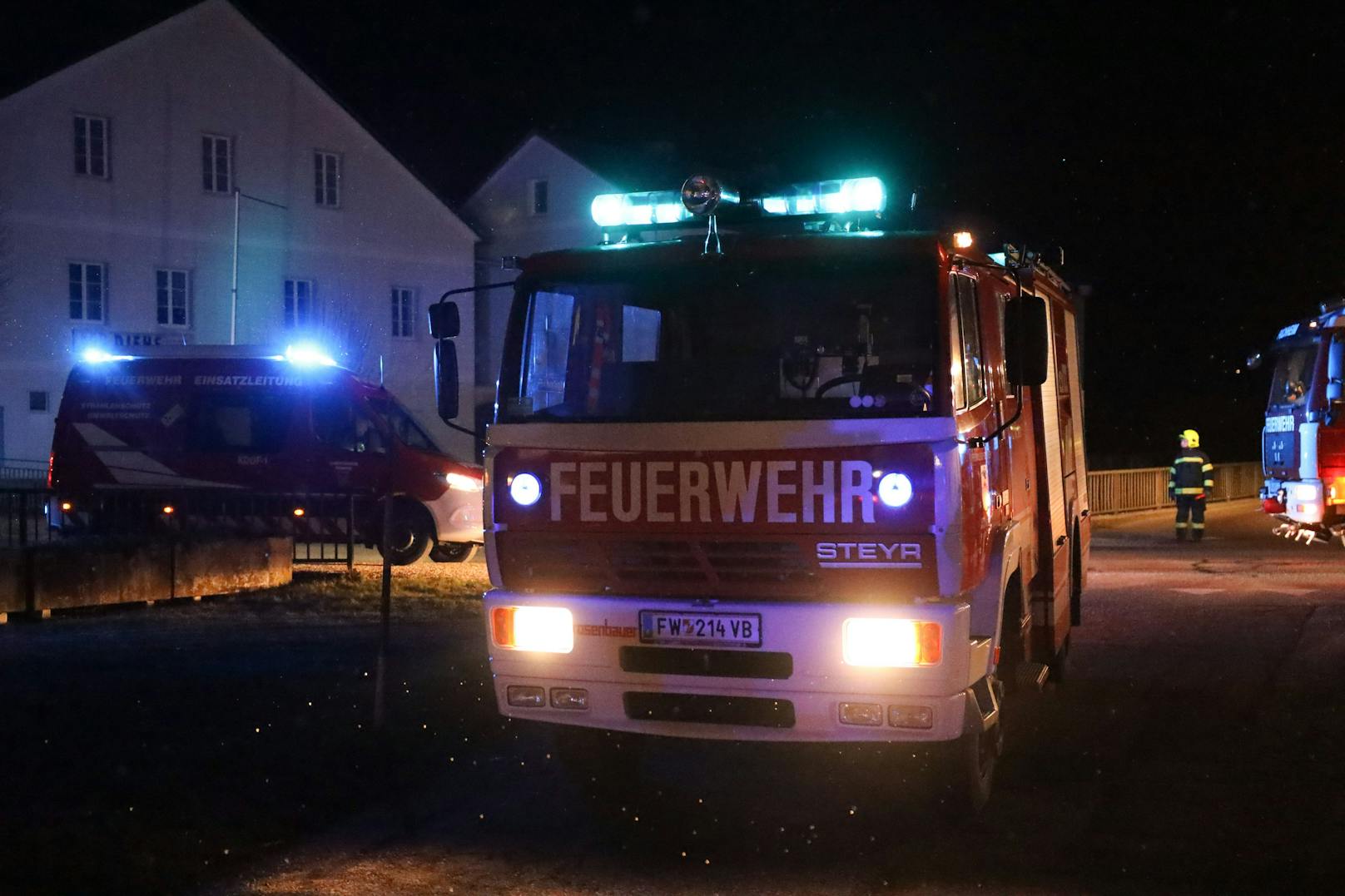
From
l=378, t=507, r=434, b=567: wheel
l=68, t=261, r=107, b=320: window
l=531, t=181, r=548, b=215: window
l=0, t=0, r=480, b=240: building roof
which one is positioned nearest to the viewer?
l=378, t=507, r=434, b=567: wheel

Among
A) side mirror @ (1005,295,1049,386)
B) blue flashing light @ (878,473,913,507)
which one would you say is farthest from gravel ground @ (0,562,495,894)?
side mirror @ (1005,295,1049,386)

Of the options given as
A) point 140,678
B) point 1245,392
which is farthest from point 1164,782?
point 1245,392

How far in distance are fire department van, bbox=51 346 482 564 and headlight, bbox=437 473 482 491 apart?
0.01 metres

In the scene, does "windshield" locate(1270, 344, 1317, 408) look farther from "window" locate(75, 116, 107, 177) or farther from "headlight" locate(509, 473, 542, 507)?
"window" locate(75, 116, 107, 177)

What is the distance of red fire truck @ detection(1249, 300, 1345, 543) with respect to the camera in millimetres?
19156

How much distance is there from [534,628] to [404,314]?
35463 mm

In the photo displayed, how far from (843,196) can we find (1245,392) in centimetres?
4683

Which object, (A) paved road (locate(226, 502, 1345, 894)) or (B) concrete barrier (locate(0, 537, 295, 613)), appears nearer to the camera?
(A) paved road (locate(226, 502, 1345, 894))

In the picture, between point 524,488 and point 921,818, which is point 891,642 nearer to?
point 921,818

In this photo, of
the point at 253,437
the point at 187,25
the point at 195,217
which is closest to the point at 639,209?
the point at 253,437

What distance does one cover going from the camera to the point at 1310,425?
19578mm

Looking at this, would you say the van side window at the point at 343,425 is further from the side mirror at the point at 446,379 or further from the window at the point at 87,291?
the window at the point at 87,291

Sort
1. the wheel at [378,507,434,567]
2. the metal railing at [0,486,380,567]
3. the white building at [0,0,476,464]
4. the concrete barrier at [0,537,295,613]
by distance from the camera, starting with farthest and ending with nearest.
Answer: the white building at [0,0,476,464] → the wheel at [378,507,434,567] → the metal railing at [0,486,380,567] → the concrete barrier at [0,537,295,613]

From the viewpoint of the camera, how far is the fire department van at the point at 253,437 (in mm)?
19469
